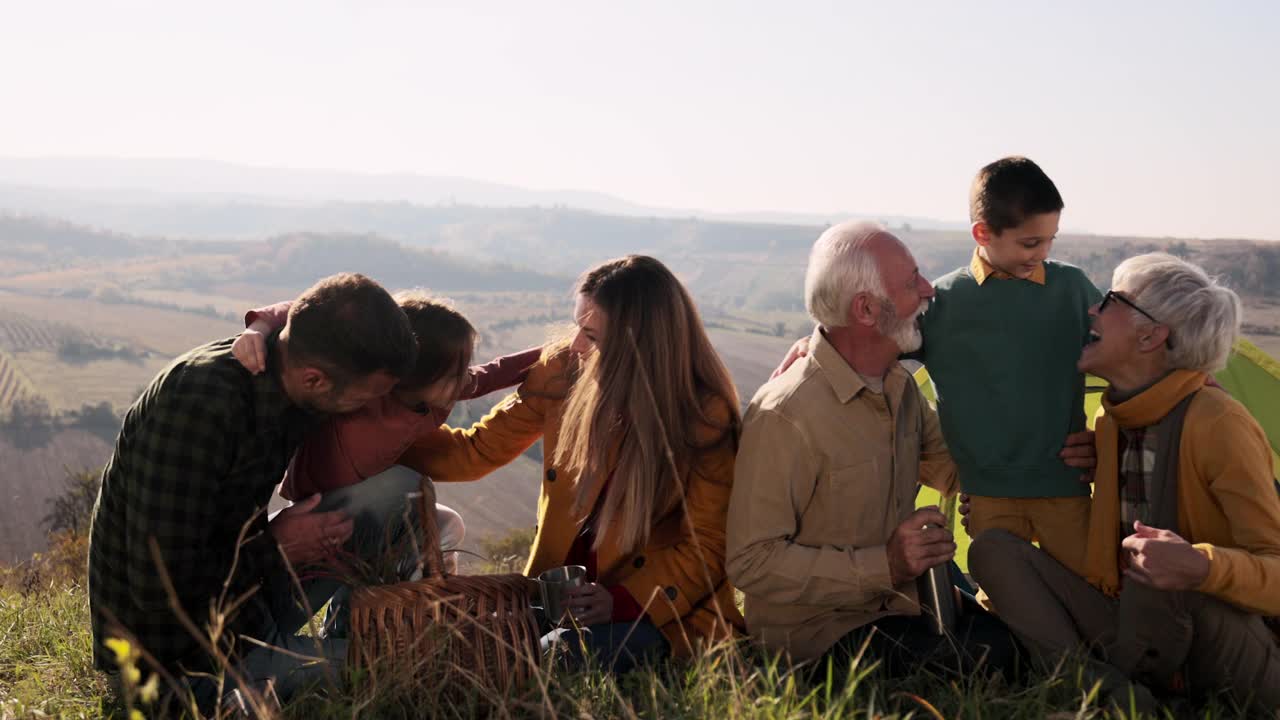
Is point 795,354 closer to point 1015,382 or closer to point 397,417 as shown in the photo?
point 1015,382

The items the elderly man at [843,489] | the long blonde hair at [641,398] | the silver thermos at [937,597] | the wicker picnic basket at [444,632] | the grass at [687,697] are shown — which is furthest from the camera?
the long blonde hair at [641,398]

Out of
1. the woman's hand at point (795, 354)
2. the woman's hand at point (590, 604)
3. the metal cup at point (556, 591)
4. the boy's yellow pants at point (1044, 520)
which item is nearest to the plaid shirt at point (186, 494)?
the metal cup at point (556, 591)

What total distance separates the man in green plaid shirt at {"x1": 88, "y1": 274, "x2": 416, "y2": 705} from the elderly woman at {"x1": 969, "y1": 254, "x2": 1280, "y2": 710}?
7.12ft

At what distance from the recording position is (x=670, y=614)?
348cm

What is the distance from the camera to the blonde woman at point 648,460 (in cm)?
343

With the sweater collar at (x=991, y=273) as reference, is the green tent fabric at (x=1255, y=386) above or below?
below

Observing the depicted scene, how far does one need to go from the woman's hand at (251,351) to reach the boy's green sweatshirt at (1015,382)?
7.96ft

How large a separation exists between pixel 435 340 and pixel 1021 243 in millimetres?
2140

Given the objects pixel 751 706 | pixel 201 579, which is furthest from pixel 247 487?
pixel 751 706

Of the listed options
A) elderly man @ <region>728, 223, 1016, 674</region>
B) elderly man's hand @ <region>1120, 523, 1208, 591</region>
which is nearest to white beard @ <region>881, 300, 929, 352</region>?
elderly man @ <region>728, 223, 1016, 674</region>

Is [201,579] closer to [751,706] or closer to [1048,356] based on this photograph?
[751,706]

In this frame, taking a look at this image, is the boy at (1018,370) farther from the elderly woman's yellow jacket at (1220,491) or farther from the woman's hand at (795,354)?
the woman's hand at (795,354)

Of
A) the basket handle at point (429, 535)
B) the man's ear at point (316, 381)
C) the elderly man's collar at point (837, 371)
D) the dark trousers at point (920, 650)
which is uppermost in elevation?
the elderly man's collar at point (837, 371)

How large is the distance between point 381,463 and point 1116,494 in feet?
8.38
